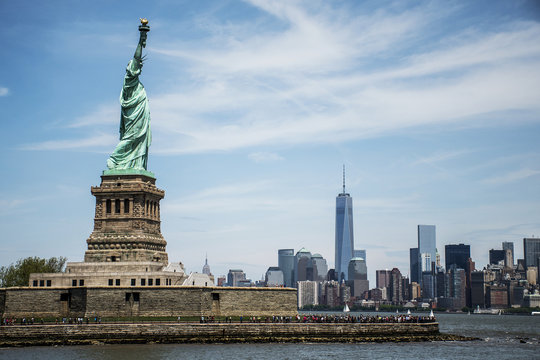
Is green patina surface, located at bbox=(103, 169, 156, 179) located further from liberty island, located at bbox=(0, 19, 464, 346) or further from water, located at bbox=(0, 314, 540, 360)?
water, located at bbox=(0, 314, 540, 360)

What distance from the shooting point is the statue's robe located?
9306 cm

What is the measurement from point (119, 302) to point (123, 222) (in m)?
10.2

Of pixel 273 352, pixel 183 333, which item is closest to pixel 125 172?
pixel 183 333

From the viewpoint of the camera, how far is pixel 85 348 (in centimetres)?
7512

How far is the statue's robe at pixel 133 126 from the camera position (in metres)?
93.1

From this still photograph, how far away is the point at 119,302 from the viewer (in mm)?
83750

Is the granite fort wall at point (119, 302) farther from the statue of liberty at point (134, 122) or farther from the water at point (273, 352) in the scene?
the statue of liberty at point (134, 122)

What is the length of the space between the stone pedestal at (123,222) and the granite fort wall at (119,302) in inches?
223

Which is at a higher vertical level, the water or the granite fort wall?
the granite fort wall

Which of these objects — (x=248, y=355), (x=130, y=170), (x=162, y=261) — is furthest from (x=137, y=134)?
(x=248, y=355)

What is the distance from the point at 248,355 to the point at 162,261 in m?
24.7

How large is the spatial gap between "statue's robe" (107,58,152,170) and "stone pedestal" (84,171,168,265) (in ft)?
6.35

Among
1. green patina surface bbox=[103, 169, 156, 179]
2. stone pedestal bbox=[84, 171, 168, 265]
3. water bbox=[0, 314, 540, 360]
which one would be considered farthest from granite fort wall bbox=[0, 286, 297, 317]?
green patina surface bbox=[103, 169, 156, 179]

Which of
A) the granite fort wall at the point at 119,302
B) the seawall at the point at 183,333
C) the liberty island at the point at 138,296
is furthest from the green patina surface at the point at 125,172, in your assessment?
the seawall at the point at 183,333
